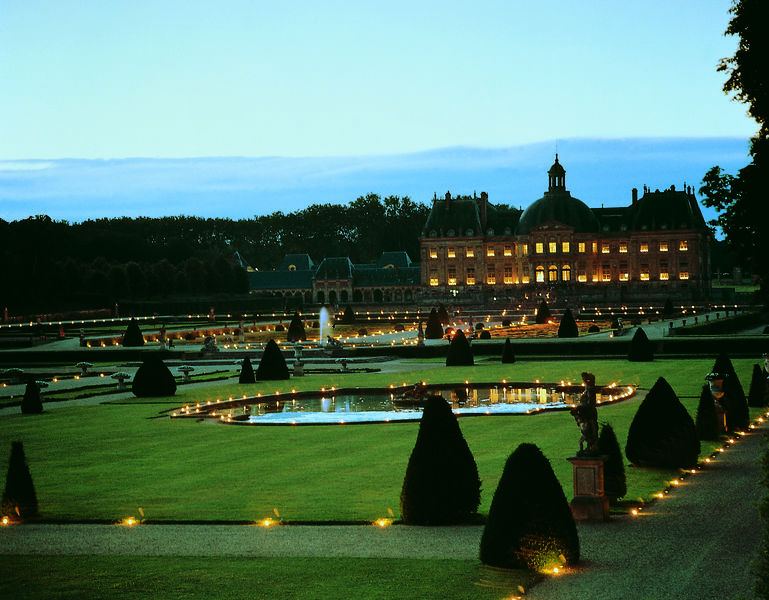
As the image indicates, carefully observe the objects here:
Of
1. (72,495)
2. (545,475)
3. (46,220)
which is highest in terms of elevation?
(46,220)

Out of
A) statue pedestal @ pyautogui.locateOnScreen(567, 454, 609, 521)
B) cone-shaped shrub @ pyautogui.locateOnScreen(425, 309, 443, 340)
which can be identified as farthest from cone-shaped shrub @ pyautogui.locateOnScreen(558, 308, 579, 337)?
statue pedestal @ pyautogui.locateOnScreen(567, 454, 609, 521)

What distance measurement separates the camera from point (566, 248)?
11331 centimetres

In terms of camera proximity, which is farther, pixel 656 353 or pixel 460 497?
pixel 656 353

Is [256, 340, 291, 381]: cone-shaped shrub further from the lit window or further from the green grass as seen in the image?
the lit window

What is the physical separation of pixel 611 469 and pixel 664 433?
251 centimetres

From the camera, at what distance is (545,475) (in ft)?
29.9

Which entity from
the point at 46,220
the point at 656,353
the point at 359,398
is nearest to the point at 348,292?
the point at 46,220

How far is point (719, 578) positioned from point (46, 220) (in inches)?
3199

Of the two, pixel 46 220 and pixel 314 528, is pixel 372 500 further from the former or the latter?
pixel 46 220

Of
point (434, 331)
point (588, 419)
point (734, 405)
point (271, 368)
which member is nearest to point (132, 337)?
point (434, 331)

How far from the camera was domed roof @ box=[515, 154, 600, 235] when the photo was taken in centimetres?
11444

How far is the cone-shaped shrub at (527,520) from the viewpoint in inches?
353

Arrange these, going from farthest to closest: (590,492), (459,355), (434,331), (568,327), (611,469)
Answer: (434,331) → (568,327) → (459,355) → (611,469) → (590,492)

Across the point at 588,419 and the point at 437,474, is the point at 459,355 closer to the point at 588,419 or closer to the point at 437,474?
the point at 588,419
